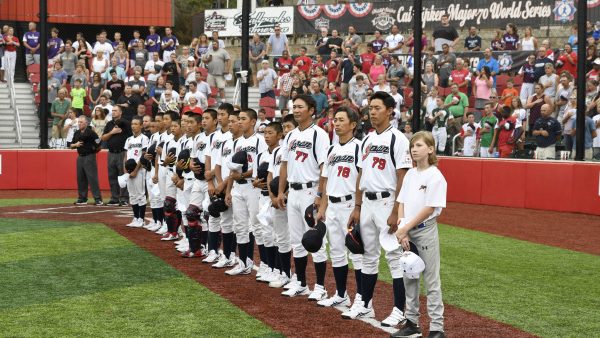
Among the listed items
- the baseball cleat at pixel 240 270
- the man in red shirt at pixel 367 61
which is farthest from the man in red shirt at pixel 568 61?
the baseball cleat at pixel 240 270

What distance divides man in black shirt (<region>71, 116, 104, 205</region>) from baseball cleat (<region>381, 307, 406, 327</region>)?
1378 cm

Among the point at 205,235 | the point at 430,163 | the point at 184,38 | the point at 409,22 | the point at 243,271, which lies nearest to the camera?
the point at 430,163

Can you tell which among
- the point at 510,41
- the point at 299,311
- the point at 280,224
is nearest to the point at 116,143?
the point at 280,224

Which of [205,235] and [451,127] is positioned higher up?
[451,127]

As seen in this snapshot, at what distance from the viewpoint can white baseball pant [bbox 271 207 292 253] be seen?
11.4 meters

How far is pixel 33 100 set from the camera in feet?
101

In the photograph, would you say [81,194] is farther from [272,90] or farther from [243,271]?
[243,271]

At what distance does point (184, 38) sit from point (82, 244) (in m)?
40.6

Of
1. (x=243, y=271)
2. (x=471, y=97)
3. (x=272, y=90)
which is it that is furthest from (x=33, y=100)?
(x=243, y=271)

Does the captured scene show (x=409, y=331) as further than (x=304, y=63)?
No

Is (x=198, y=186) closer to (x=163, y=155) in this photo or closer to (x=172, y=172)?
(x=172, y=172)

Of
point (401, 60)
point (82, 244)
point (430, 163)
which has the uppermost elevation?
point (401, 60)

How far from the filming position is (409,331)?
850 cm

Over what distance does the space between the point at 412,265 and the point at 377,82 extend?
18.1m
